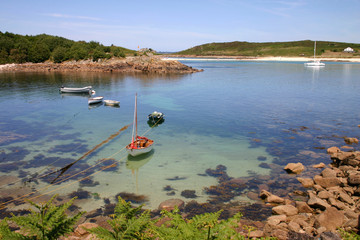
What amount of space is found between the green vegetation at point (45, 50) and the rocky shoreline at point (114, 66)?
5.50 m

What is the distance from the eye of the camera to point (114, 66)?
126250 mm

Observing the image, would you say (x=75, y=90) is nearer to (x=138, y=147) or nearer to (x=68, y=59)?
(x=138, y=147)

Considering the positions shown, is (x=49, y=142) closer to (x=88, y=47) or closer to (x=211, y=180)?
(x=211, y=180)

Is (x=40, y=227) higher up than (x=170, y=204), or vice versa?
(x=40, y=227)

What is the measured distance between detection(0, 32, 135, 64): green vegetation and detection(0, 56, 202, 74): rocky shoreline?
550 cm

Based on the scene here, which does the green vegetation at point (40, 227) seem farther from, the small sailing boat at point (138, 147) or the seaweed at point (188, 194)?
the small sailing boat at point (138, 147)

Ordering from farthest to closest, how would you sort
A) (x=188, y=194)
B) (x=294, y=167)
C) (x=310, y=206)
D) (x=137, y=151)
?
1. (x=137, y=151)
2. (x=294, y=167)
3. (x=188, y=194)
4. (x=310, y=206)

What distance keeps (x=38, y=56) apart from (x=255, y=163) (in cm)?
14101

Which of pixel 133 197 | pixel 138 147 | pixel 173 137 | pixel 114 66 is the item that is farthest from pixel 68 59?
pixel 133 197

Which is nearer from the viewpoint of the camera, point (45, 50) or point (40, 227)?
point (40, 227)

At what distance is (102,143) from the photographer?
98.2 feet

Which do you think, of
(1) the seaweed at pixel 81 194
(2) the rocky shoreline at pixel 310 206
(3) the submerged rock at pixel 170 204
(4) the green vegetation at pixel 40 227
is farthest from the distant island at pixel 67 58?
(4) the green vegetation at pixel 40 227

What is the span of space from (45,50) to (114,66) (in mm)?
41848

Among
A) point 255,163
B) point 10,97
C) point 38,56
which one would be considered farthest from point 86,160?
point 38,56
